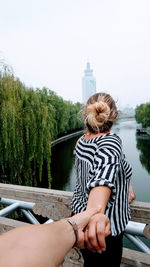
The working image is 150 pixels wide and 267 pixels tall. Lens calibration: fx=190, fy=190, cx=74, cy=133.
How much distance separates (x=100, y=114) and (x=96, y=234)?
447 mm

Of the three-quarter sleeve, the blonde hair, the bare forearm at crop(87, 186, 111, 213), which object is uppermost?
the blonde hair

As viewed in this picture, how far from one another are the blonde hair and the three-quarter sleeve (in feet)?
0.44

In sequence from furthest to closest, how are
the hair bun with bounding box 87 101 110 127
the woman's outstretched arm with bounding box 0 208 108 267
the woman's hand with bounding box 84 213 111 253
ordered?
the hair bun with bounding box 87 101 110 127
the woman's hand with bounding box 84 213 111 253
the woman's outstretched arm with bounding box 0 208 108 267

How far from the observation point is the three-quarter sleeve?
1.96 feet

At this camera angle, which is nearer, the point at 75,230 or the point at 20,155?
the point at 75,230

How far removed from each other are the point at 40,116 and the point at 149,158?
43.3 ft

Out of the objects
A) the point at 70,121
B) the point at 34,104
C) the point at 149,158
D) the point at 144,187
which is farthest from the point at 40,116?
the point at 70,121

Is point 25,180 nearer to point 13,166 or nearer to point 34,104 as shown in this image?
point 13,166

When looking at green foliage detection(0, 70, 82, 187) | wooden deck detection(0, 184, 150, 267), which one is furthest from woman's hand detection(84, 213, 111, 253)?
green foliage detection(0, 70, 82, 187)

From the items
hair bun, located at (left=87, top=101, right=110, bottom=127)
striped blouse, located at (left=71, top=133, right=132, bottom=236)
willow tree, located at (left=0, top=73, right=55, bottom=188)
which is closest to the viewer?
striped blouse, located at (left=71, top=133, right=132, bottom=236)

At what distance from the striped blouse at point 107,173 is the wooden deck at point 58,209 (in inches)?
7.0

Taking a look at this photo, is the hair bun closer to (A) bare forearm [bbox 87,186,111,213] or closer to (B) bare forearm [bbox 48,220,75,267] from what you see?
(A) bare forearm [bbox 87,186,111,213]

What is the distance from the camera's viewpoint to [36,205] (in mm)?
1195

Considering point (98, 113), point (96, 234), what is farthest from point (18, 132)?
point (96, 234)
